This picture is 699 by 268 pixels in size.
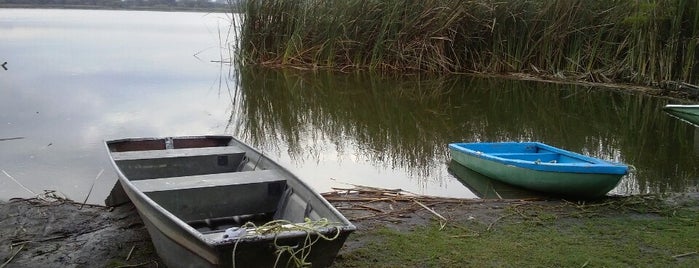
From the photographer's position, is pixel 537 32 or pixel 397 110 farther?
pixel 537 32

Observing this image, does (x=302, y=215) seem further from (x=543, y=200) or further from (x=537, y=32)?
(x=537, y=32)

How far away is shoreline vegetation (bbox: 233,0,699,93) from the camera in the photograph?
11836 mm

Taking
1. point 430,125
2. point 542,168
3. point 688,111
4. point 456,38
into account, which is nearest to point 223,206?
point 542,168

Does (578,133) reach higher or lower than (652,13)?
lower

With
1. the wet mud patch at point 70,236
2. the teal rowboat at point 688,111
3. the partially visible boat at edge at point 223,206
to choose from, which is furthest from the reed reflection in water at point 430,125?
the wet mud patch at point 70,236

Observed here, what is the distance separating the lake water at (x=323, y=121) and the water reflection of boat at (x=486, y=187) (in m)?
0.08

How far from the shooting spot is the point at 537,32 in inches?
493

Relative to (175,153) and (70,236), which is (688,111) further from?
(70,236)

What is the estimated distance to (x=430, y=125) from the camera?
807cm

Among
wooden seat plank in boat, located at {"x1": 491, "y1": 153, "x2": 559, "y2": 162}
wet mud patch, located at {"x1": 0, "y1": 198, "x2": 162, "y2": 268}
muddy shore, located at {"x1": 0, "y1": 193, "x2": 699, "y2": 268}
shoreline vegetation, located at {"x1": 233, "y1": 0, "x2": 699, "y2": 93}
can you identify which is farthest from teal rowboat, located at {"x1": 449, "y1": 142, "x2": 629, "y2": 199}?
shoreline vegetation, located at {"x1": 233, "y1": 0, "x2": 699, "y2": 93}

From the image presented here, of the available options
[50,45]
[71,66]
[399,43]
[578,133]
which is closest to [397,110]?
[578,133]

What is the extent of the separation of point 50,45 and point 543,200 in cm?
1586

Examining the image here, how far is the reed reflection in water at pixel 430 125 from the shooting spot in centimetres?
590

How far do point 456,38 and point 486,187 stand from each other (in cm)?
808
